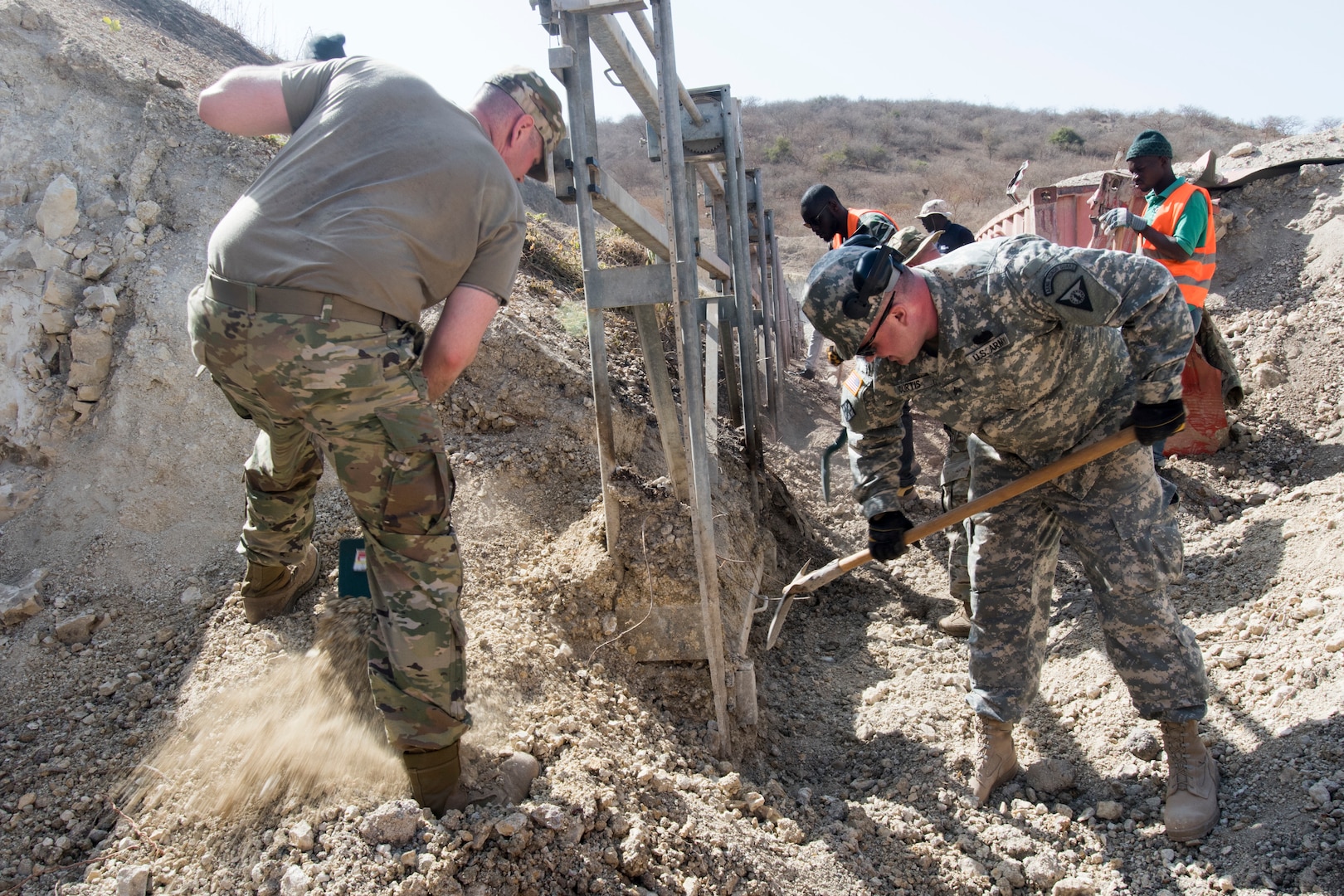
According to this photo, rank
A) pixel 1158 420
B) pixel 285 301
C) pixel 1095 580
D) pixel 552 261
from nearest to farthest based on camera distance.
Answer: pixel 285 301 < pixel 1158 420 < pixel 1095 580 < pixel 552 261

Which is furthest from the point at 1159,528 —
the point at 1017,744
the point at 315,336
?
the point at 315,336

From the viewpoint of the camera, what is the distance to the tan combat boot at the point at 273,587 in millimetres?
2584

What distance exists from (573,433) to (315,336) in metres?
1.95

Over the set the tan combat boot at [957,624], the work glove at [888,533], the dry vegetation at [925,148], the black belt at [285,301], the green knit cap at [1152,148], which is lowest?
the tan combat boot at [957,624]

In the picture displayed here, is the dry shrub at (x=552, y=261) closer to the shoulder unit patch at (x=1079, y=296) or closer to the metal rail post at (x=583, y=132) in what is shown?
the metal rail post at (x=583, y=132)

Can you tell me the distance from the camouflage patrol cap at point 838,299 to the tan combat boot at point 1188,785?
1.49m

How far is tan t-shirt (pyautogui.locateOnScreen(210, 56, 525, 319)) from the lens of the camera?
5.69 feet

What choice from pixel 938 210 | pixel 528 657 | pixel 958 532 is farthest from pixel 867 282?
pixel 938 210

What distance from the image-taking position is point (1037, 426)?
233 cm

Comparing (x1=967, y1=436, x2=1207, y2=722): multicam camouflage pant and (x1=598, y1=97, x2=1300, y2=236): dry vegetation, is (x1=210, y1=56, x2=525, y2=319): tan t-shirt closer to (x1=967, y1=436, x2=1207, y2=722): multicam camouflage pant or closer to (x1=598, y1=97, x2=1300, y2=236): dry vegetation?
(x1=967, y1=436, x2=1207, y2=722): multicam camouflage pant

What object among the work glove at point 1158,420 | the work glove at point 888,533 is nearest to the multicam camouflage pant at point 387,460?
the work glove at point 888,533

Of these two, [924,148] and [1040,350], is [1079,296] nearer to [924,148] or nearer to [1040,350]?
[1040,350]

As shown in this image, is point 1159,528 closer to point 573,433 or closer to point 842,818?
point 842,818

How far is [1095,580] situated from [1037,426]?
A: 52cm
